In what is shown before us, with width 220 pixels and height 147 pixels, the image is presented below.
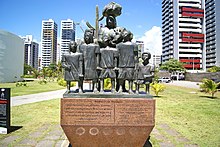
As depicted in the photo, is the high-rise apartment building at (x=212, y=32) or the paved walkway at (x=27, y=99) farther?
the high-rise apartment building at (x=212, y=32)

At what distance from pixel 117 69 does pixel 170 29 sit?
301ft

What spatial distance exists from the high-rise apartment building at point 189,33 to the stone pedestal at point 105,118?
81661mm

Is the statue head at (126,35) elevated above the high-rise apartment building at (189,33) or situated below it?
below

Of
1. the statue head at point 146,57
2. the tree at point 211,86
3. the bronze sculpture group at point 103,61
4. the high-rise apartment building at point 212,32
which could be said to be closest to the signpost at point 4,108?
the bronze sculpture group at point 103,61

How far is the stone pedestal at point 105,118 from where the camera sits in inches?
193

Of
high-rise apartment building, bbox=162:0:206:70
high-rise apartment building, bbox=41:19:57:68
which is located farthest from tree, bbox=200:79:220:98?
high-rise apartment building, bbox=41:19:57:68

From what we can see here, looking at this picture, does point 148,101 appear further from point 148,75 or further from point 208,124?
point 208,124

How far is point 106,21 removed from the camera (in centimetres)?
566

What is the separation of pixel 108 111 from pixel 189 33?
86917mm

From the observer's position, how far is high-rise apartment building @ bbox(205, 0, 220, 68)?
80.8 meters

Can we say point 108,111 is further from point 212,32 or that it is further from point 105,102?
point 212,32

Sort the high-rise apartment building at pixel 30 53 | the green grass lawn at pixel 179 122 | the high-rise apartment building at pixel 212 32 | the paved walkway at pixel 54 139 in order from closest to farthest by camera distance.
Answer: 1. the paved walkway at pixel 54 139
2. the green grass lawn at pixel 179 122
3. the high-rise apartment building at pixel 212 32
4. the high-rise apartment building at pixel 30 53

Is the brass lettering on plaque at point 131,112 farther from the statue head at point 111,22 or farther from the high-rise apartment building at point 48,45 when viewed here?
the high-rise apartment building at point 48,45

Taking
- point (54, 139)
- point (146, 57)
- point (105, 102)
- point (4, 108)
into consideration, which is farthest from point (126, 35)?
point (4, 108)
